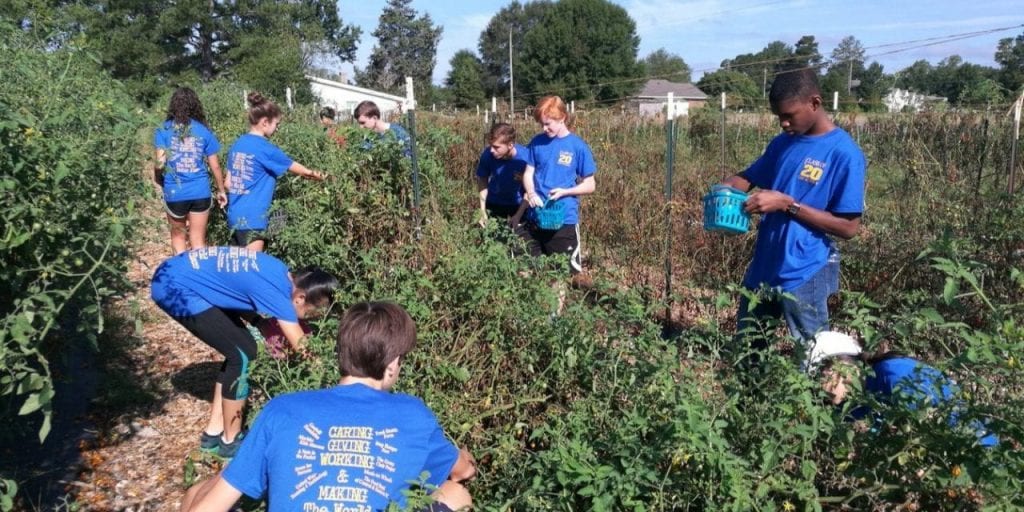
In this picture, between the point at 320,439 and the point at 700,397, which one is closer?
the point at 320,439

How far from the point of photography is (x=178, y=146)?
5.27 metres

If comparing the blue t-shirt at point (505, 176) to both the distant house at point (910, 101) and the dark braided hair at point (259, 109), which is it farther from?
the distant house at point (910, 101)

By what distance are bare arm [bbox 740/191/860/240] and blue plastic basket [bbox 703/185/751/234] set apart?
0.16 meters

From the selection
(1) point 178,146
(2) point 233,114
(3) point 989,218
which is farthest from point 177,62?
(3) point 989,218

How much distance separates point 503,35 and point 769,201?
90.9 meters

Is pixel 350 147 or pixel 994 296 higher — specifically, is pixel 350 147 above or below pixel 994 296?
above

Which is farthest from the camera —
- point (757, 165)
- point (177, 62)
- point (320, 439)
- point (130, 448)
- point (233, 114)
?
point (177, 62)

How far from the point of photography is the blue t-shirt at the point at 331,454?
5.88 ft

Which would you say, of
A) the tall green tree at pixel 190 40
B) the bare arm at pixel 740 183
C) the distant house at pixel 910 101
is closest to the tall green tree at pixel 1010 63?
the distant house at pixel 910 101

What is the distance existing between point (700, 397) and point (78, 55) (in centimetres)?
316

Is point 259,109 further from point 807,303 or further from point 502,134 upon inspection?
point 807,303

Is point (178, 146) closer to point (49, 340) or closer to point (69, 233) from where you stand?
point (49, 340)

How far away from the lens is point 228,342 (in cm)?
320

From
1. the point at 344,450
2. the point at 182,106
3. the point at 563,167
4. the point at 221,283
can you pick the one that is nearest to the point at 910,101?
the point at 563,167
